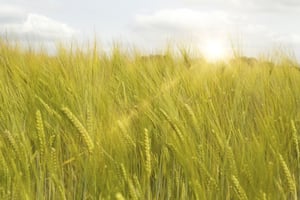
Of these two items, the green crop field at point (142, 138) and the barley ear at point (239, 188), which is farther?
the green crop field at point (142, 138)

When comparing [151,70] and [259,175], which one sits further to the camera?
[151,70]

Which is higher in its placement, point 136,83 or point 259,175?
point 136,83

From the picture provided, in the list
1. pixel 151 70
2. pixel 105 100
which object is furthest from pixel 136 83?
pixel 105 100

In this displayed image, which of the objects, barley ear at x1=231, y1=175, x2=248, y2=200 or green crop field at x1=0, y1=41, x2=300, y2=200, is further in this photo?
green crop field at x1=0, y1=41, x2=300, y2=200

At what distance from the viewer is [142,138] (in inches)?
53.3

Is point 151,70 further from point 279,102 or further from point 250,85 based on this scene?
point 279,102

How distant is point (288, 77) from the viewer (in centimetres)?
226

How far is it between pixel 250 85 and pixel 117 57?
810 mm

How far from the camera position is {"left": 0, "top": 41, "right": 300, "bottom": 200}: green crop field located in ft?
3.35

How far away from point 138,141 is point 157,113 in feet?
0.47

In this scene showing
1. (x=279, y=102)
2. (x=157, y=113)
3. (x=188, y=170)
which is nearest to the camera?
(x=188, y=170)

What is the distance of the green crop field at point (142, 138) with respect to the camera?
40.2 inches

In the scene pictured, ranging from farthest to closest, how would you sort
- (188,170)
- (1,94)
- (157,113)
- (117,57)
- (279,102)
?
1. (117,57)
2. (279,102)
3. (1,94)
4. (157,113)
5. (188,170)

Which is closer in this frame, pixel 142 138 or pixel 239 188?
pixel 239 188
